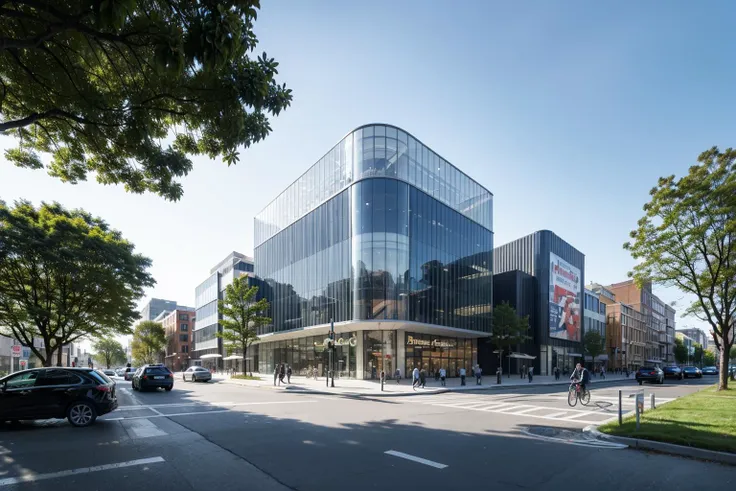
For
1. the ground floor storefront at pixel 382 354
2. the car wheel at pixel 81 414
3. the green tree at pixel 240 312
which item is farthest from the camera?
the green tree at pixel 240 312

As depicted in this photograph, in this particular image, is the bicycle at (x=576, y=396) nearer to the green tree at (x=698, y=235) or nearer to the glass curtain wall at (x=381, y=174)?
the green tree at (x=698, y=235)

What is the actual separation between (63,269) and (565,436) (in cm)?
2279

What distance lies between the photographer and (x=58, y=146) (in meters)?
10.1

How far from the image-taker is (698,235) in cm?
2280

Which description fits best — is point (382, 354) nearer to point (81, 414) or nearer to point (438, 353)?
point (438, 353)

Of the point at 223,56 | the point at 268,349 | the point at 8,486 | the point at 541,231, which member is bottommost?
the point at 268,349

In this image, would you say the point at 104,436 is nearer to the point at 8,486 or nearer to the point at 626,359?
the point at 8,486

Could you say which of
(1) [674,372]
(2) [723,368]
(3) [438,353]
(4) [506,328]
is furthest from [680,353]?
(2) [723,368]

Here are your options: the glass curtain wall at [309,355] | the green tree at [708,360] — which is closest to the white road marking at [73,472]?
the glass curtain wall at [309,355]

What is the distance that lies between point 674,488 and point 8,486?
10000mm

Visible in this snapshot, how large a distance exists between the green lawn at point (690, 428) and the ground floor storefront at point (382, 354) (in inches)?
873

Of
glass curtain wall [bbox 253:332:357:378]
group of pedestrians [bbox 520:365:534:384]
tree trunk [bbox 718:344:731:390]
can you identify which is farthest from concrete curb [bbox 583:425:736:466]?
group of pedestrians [bbox 520:365:534:384]

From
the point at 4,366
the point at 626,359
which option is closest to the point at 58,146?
the point at 4,366

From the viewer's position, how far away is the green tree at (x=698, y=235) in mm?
22078
